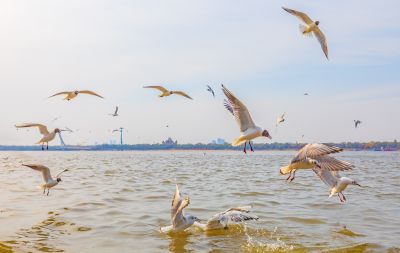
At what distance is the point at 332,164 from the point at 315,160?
38 centimetres

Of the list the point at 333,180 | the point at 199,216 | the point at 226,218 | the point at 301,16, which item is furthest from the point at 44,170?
the point at 301,16

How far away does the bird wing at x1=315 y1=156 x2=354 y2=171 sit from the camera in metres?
10.6

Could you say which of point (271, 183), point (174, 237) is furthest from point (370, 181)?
point (174, 237)

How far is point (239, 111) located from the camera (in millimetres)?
10555

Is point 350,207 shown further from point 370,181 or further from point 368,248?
point 370,181

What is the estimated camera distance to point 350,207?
16.8 metres

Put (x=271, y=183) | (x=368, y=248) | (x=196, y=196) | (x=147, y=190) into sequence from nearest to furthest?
(x=368, y=248) < (x=196, y=196) < (x=147, y=190) < (x=271, y=183)

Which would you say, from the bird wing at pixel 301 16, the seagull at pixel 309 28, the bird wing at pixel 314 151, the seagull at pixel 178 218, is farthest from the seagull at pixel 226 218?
the bird wing at pixel 301 16

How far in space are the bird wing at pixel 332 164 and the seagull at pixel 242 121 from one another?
1372 millimetres

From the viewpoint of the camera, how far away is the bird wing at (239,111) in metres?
10.3

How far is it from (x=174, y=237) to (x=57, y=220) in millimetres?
3841

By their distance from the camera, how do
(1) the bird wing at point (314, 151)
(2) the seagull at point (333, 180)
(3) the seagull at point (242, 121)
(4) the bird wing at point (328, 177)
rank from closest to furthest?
(1) the bird wing at point (314, 151), (3) the seagull at point (242, 121), (2) the seagull at point (333, 180), (4) the bird wing at point (328, 177)

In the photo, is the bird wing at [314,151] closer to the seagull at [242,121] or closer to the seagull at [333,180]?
the seagull at [242,121]

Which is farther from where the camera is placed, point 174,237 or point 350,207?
point 350,207
